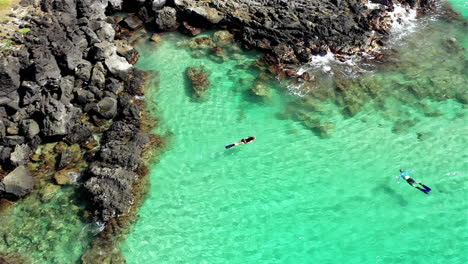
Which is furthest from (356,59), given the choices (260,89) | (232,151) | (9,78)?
(9,78)

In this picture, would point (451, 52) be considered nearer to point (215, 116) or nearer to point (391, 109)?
point (391, 109)

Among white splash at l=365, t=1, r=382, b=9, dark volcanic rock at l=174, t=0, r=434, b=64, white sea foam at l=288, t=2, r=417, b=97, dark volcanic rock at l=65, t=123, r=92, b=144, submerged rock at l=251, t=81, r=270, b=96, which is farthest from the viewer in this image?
white splash at l=365, t=1, r=382, b=9

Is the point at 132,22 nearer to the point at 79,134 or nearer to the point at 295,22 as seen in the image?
the point at 79,134

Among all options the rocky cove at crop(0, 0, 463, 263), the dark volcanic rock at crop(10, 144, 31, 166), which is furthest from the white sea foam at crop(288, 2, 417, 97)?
the dark volcanic rock at crop(10, 144, 31, 166)

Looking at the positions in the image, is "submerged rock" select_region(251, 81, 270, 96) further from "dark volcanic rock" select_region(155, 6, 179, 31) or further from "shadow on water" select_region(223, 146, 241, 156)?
"dark volcanic rock" select_region(155, 6, 179, 31)

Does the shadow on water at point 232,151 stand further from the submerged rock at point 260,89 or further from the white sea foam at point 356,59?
the white sea foam at point 356,59

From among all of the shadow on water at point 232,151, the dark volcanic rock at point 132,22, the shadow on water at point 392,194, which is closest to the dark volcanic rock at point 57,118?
the shadow on water at point 232,151
